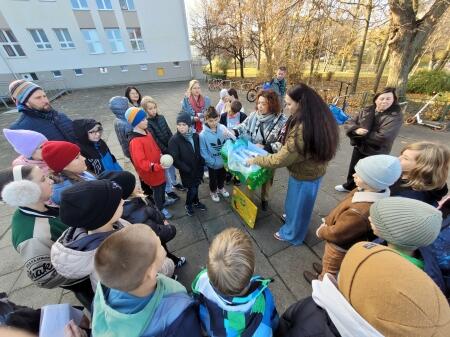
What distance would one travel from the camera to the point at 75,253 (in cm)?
132

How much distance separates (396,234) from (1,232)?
Result: 18.1 feet

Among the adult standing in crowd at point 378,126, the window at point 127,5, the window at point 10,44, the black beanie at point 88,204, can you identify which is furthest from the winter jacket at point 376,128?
the window at point 10,44

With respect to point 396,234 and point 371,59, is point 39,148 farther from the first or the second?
point 371,59

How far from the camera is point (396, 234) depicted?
115 cm

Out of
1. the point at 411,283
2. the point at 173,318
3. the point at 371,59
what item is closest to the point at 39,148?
the point at 173,318

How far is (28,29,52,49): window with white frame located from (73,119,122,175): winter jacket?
2418cm

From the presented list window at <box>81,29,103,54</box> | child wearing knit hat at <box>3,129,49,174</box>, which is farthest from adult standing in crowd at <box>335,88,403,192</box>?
window at <box>81,29,103,54</box>

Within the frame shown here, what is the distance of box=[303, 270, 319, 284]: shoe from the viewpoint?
2.40 meters

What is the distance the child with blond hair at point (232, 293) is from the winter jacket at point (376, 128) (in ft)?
10.4

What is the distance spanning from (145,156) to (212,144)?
→ 1.06 m

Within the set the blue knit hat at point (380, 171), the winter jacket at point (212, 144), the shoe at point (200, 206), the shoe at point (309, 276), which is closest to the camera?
the blue knit hat at point (380, 171)

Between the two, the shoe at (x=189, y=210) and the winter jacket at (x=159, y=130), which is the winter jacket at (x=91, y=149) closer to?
the winter jacket at (x=159, y=130)

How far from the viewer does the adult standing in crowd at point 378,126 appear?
3.01 meters

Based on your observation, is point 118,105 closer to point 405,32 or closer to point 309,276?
point 309,276
